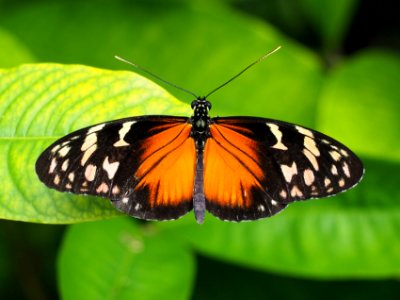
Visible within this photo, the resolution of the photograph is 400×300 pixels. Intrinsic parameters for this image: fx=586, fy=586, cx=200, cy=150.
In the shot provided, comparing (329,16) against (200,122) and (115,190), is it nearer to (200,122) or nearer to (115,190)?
(200,122)

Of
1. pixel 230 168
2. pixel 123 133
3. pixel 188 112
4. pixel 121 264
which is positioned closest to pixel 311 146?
pixel 230 168

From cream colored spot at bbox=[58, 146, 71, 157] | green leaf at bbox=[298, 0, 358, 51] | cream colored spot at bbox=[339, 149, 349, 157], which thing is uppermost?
green leaf at bbox=[298, 0, 358, 51]

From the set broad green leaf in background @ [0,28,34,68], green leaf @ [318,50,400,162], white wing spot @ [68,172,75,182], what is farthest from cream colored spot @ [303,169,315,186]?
broad green leaf in background @ [0,28,34,68]

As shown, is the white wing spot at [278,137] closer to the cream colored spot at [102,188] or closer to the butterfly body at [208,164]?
the butterfly body at [208,164]

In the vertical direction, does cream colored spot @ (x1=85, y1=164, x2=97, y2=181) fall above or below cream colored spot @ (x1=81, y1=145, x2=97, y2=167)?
below

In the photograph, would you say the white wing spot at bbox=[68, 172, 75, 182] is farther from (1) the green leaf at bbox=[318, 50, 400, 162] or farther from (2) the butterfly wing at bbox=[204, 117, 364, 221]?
(1) the green leaf at bbox=[318, 50, 400, 162]

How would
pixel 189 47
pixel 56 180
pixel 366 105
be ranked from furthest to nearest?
pixel 189 47
pixel 366 105
pixel 56 180
